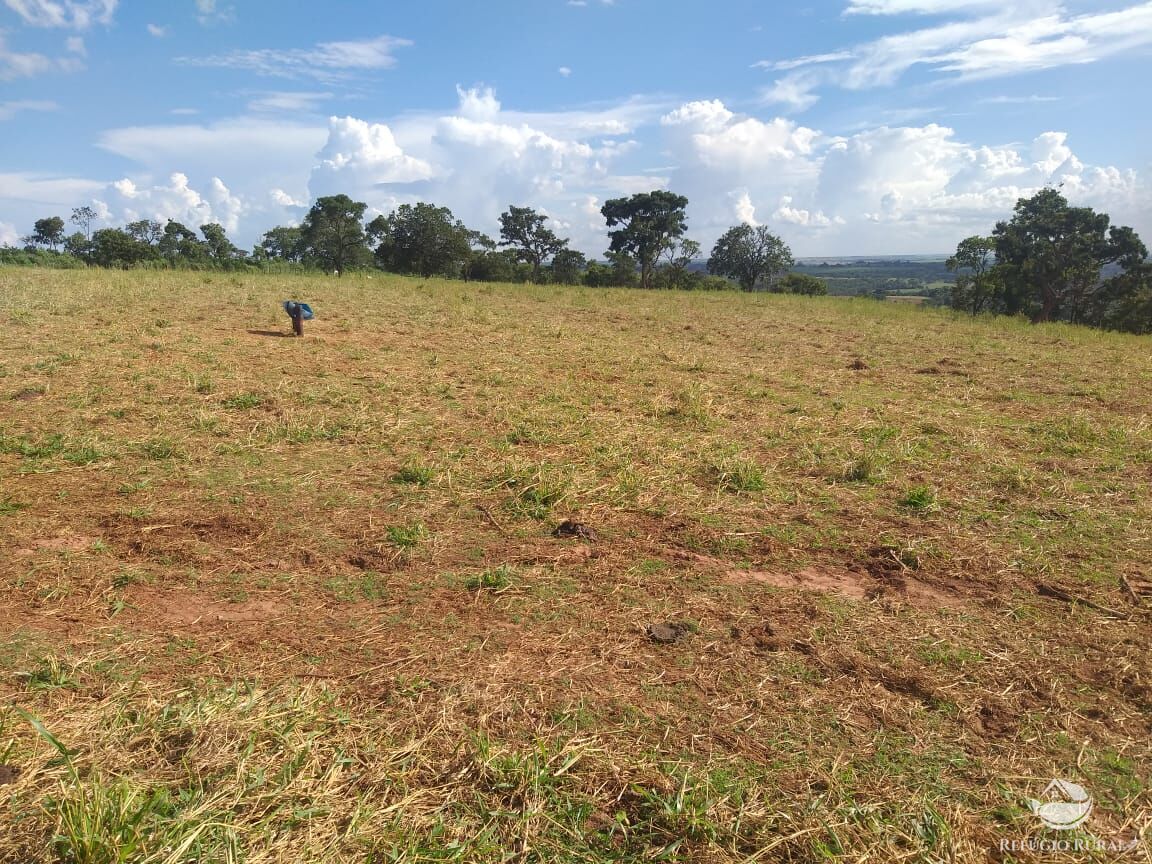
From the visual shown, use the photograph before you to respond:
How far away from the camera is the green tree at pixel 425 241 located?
3531 cm

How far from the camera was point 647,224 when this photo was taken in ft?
145

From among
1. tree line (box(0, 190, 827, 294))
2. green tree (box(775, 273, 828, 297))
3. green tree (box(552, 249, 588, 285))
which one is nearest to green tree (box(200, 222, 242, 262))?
tree line (box(0, 190, 827, 294))

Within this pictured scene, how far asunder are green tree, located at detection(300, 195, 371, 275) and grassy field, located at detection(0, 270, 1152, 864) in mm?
33755

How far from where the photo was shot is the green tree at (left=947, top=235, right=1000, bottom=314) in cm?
3466

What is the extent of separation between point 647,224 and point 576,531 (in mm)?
43297

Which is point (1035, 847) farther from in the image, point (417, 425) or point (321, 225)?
point (321, 225)

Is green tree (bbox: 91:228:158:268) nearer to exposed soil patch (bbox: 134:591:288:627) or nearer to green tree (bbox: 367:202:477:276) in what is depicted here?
green tree (bbox: 367:202:477:276)

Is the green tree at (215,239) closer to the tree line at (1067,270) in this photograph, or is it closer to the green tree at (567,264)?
the green tree at (567,264)

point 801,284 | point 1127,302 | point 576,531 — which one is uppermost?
point 801,284

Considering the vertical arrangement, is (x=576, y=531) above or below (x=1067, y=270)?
below

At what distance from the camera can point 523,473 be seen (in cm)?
451

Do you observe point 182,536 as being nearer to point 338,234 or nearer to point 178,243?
point 338,234

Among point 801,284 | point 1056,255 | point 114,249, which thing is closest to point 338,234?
point 114,249

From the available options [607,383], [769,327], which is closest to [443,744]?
[607,383]
